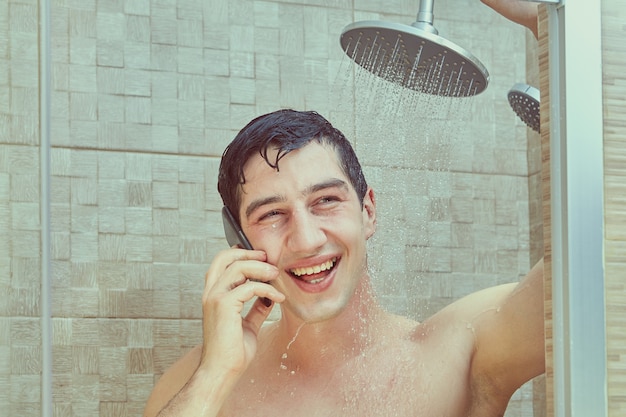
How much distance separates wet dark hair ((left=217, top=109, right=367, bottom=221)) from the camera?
103 cm

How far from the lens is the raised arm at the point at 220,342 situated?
1001 mm

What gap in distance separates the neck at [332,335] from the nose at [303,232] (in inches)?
2.8

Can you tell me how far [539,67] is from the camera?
1.06 m

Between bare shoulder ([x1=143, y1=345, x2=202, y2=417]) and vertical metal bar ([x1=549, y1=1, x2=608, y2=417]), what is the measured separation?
12.7 inches

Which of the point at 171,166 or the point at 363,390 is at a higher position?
the point at 171,166

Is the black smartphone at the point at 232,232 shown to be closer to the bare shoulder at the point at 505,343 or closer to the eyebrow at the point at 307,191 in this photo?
the eyebrow at the point at 307,191

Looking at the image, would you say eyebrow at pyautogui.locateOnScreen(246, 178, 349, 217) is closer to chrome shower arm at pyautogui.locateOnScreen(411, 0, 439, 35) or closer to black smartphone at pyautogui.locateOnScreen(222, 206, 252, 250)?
black smartphone at pyautogui.locateOnScreen(222, 206, 252, 250)

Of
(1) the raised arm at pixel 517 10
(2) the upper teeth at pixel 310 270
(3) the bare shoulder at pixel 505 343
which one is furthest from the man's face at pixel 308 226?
(1) the raised arm at pixel 517 10

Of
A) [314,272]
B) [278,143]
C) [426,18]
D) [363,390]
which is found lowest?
[363,390]

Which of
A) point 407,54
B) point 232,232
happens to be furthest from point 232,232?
point 407,54

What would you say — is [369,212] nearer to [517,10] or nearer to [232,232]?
[232,232]

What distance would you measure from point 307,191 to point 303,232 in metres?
0.04

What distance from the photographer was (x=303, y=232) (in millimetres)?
1000

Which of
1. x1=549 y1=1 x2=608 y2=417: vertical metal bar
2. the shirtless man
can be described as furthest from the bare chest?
x1=549 y1=1 x2=608 y2=417: vertical metal bar
